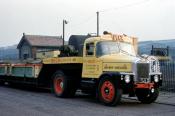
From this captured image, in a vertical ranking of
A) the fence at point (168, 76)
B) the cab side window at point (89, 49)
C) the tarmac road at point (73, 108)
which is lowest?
the tarmac road at point (73, 108)

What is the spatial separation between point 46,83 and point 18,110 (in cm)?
702

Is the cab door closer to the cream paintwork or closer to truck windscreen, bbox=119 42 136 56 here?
the cream paintwork

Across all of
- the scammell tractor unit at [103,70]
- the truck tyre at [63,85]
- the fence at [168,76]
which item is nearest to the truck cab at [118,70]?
the scammell tractor unit at [103,70]

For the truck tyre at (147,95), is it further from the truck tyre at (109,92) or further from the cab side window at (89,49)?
the cab side window at (89,49)

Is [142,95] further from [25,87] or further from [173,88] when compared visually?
[25,87]

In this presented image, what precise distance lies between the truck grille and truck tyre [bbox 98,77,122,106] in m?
0.98

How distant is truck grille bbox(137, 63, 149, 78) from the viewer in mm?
14927

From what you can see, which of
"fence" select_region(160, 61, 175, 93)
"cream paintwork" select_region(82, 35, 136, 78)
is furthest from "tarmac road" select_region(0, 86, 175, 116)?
"fence" select_region(160, 61, 175, 93)

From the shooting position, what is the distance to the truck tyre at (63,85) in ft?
57.6

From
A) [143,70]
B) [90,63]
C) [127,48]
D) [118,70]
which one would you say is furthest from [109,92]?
[127,48]

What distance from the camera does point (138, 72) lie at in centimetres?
1492

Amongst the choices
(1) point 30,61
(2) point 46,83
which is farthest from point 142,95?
(1) point 30,61

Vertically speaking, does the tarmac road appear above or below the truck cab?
below

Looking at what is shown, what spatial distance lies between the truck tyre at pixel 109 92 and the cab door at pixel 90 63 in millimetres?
638
